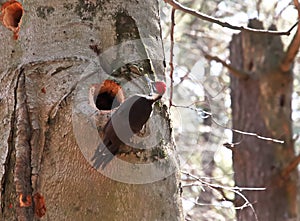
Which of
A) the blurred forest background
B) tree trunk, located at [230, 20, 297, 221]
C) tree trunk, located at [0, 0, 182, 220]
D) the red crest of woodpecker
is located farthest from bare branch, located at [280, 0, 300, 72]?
the red crest of woodpecker

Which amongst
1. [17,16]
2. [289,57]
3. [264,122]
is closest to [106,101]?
[17,16]

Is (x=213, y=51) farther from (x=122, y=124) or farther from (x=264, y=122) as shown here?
(x=122, y=124)

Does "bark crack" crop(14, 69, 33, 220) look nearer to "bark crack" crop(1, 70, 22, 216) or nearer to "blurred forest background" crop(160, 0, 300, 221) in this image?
"bark crack" crop(1, 70, 22, 216)

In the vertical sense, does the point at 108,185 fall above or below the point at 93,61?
below

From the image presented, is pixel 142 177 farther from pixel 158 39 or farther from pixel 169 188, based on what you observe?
pixel 158 39

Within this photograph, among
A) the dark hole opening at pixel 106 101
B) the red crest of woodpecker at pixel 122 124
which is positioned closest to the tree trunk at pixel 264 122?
the dark hole opening at pixel 106 101

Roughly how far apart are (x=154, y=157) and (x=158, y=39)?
309mm

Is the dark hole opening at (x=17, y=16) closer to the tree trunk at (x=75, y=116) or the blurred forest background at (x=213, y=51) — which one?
the tree trunk at (x=75, y=116)

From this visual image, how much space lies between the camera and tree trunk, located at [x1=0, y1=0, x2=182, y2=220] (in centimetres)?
110

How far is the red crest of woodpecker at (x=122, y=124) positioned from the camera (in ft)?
3.51

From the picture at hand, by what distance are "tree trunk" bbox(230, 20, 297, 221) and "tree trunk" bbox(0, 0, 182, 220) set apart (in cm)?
188

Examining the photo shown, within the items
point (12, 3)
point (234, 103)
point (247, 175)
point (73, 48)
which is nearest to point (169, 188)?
point (73, 48)

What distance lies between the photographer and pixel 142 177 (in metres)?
1.13

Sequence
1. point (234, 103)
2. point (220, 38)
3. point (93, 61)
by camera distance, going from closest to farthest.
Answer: point (93, 61), point (234, 103), point (220, 38)
